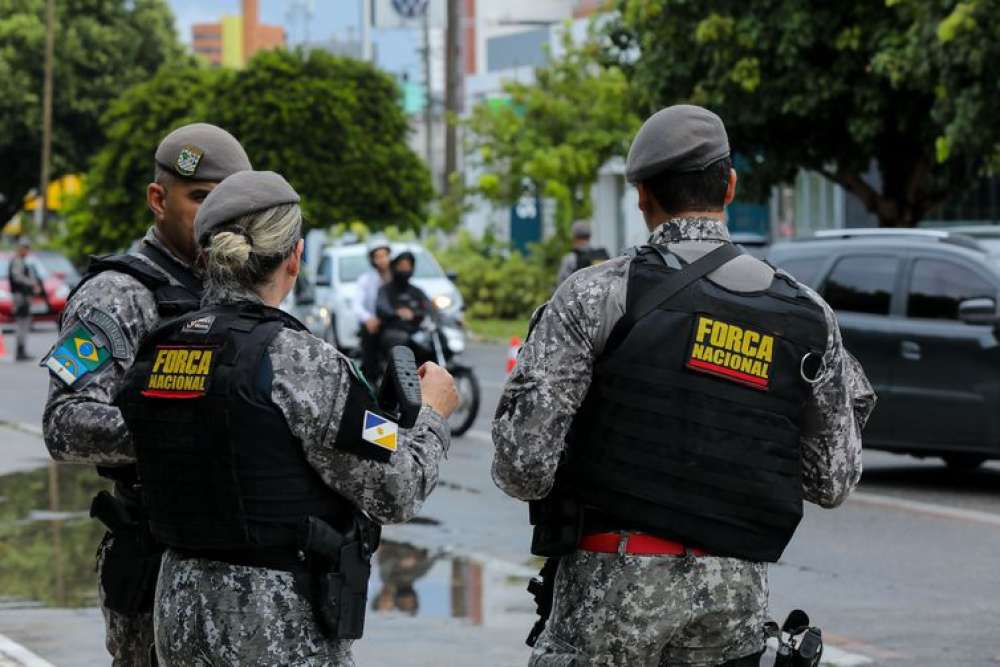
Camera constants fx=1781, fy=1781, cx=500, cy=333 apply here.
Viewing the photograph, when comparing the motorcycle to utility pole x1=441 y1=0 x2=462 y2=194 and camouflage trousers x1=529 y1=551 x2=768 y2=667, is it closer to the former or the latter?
camouflage trousers x1=529 y1=551 x2=768 y2=667

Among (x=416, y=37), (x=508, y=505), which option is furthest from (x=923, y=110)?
(x=416, y=37)

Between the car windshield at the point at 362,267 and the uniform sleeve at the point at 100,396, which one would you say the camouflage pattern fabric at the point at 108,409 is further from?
the car windshield at the point at 362,267

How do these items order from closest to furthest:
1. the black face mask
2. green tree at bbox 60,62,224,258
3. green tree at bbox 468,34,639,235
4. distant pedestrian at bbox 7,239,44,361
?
the black face mask < distant pedestrian at bbox 7,239,44,361 < green tree at bbox 468,34,639,235 < green tree at bbox 60,62,224,258

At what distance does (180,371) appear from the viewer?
366 cm

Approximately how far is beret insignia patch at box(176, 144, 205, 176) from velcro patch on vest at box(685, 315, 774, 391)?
1.53 metres

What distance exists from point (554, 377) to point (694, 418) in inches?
12.0

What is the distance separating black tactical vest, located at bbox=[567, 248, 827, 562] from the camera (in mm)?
3643

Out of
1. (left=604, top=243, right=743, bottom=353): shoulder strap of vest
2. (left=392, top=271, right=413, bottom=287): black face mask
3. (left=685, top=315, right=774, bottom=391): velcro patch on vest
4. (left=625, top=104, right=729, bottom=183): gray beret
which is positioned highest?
(left=625, top=104, right=729, bottom=183): gray beret

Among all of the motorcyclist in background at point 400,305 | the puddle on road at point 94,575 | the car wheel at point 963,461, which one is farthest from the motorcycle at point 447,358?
the car wheel at point 963,461

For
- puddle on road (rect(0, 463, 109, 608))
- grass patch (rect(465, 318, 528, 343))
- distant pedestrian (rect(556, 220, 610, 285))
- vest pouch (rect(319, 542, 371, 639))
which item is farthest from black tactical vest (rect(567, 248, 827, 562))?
grass patch (rect(465, 318, 528, 343))

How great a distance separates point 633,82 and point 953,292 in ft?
49.3

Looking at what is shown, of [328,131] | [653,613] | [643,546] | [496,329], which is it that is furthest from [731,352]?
[328,131]

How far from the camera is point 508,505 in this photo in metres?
11.5

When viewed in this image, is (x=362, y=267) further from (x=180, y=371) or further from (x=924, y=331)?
(x=180, y=371)
